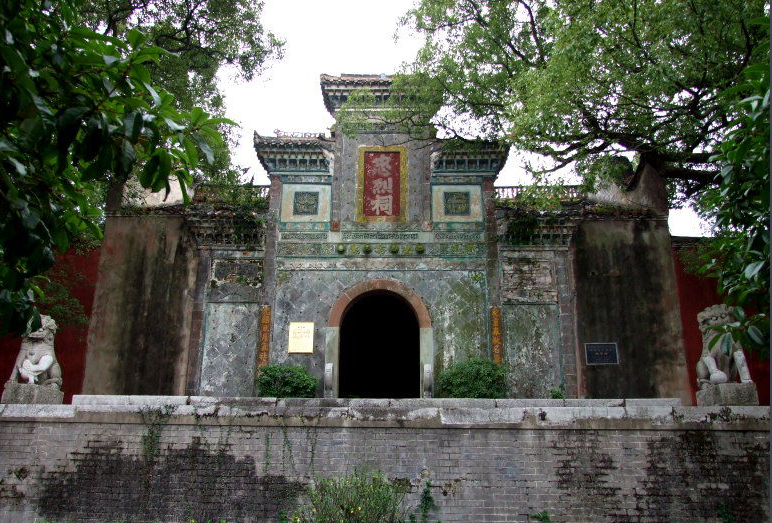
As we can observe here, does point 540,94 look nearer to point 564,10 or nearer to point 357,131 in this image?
point 564,10

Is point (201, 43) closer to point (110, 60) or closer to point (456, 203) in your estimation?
point (456, 203)

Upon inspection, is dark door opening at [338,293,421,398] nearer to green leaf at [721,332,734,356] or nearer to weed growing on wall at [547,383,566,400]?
weed growing on wall at [547,383,566,400]

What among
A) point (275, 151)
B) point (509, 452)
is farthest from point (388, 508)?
point (275, 151)

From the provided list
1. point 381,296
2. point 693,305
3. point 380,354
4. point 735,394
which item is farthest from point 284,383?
point 693,305

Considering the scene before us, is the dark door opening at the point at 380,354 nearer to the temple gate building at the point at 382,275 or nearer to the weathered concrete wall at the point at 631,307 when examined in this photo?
the temple gate building at the point at 382,275

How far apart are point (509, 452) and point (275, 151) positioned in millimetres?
8176

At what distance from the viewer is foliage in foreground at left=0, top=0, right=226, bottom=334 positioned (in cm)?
385

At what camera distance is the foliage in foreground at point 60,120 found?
3852 millimetres

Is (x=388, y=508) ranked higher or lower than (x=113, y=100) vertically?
lower

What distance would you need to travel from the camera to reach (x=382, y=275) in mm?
13820

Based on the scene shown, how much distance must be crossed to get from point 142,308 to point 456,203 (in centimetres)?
686

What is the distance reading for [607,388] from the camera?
13297 millimetres

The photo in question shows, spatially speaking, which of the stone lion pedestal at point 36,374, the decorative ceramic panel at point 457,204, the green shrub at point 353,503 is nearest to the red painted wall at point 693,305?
the decorative ceramic panel at point 457,204

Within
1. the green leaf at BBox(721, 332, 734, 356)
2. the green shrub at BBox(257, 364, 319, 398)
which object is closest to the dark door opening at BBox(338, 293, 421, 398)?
the green shrub at BBox(257, 364, 319, 398)
